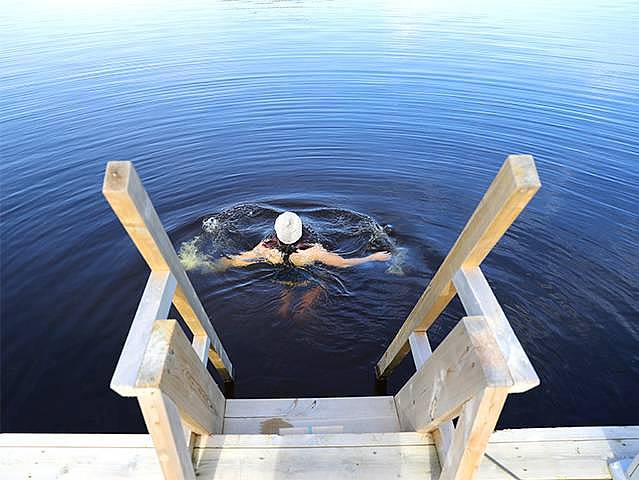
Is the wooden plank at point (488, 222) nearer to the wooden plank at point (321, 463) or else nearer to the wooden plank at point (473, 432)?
the wooden plank at point (473, 432)

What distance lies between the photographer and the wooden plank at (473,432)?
189cm

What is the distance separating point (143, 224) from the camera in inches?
86.7

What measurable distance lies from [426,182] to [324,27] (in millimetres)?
20427

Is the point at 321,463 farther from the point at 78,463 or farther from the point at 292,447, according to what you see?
the point at 78,463

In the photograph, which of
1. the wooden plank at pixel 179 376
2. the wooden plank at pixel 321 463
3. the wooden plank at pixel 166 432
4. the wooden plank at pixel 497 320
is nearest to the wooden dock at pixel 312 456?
the wooden plank at pixel 321 463

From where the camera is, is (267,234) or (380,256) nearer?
(380,256)

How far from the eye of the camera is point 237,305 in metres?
6.44

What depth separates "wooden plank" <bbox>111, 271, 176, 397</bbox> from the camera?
6.07 ft

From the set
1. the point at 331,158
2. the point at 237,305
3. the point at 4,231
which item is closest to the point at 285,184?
the point at 331,158

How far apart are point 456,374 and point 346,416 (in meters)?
1.72

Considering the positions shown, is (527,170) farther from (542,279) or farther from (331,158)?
(331,158)

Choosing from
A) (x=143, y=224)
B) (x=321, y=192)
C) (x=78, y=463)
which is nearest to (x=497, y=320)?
(x=143, y=224)

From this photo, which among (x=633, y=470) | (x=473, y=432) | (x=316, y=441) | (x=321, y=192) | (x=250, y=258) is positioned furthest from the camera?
(x=321, y=192)

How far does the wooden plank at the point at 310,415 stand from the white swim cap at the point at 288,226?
122 inches
